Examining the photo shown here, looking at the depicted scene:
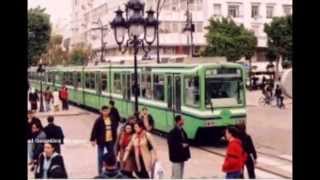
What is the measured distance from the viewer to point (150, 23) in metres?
7.80

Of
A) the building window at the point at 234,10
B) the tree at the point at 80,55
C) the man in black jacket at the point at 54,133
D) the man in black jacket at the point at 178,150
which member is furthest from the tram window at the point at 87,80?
the building window at the point at 234,10

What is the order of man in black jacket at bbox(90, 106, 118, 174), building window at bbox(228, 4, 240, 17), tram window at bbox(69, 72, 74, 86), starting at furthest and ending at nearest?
tram window at bbox(69, 72, 74, 86) → building window at bbox(228, 4, 240, 17) → man in black jacket at bbox(90, 106, 118, 174)

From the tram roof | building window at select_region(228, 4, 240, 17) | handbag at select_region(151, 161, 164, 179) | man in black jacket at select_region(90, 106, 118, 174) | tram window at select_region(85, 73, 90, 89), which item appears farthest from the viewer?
tram window at select_region(85, 73, 90, 89)

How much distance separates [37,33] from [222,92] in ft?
6.99

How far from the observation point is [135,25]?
25.5 ft

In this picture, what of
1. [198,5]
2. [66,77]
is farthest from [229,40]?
[66,77]

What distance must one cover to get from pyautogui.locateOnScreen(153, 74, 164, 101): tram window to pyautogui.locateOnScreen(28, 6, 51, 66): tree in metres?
1.32

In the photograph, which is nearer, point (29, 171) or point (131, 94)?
point (29, 171)

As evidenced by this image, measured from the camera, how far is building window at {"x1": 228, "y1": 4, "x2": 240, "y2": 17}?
26.5 feet

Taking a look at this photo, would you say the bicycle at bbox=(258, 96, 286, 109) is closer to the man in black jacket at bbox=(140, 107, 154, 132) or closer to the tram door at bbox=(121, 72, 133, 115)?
the man in black jacket at bbox=(140, 107, 154, 132)

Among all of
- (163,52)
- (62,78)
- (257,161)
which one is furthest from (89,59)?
(257,161)

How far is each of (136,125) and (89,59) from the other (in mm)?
992

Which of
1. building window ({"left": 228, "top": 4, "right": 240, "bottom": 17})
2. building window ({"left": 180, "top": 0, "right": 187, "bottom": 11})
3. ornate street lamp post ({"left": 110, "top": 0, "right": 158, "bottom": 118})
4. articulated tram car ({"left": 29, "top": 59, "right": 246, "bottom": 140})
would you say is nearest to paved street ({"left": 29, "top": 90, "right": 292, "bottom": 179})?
articulated tram car ({"left": 29, "top": 59, "right": 246, "bottom": 140})
